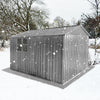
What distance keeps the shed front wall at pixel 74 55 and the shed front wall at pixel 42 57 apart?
0.82ft

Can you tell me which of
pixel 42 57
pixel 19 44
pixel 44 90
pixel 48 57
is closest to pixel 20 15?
pixel 19 44

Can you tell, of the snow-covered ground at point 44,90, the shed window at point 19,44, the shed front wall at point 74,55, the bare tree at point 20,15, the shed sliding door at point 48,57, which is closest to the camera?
the snow-covered ground at point 44,90

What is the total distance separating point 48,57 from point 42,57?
29cm

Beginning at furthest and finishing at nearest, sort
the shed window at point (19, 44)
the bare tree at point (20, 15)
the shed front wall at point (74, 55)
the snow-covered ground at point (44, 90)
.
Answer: the bare tree at point (20, 15) < the shed window at point (19, 44) < the shed front wall at point (74, 55) < the snow-covered ground at point (44, 90)

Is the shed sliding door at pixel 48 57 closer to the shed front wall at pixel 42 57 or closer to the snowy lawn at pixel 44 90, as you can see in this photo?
the shed front wall at pixel 42 57

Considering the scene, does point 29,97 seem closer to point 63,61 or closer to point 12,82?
point 12,82

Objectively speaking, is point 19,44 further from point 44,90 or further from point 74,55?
point 74,55

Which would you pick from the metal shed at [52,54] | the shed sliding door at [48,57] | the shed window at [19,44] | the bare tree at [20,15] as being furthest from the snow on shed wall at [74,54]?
the bare tree at [20,15]

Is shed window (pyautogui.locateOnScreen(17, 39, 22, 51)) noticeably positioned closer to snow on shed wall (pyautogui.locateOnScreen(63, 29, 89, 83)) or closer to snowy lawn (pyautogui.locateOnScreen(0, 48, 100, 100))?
snowy lawn (pyautogui.locateOnScreen(0, 48, 100, 100))

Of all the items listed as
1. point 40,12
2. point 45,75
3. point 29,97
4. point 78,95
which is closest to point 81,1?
point 40,12

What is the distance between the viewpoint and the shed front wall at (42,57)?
3195 millimetres

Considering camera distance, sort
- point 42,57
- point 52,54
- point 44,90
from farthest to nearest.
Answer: point 42,57
point 52,54
point 44,90

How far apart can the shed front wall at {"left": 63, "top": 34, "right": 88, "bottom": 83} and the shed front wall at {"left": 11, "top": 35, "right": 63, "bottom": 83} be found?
0.25 m

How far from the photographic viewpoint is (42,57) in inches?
142
